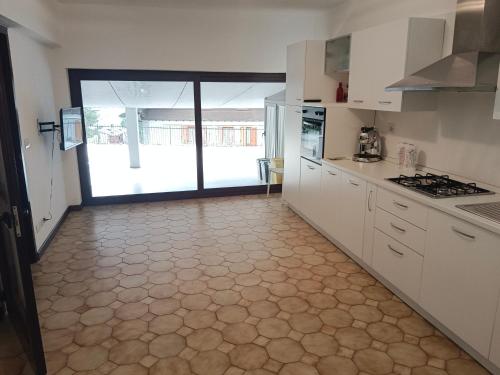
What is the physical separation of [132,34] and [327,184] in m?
3.22

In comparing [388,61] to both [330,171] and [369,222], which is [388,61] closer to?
[330,171]

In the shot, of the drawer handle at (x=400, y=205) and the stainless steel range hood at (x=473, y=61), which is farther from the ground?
the stainless steel range hood at (x=473, y=61)

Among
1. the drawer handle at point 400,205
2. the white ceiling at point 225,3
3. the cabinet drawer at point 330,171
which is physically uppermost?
the white ceiling at point 225,3

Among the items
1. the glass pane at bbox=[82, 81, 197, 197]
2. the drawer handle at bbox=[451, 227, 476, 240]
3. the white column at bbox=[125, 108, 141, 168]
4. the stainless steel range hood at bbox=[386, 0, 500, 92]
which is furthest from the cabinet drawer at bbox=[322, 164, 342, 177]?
the white column at bbox=[125, 108, 141, 168]

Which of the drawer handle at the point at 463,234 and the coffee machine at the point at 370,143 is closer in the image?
the drawer handle at the point at 463,234

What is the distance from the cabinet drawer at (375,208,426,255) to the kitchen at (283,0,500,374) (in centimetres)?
1

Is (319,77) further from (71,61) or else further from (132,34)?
(71,61)

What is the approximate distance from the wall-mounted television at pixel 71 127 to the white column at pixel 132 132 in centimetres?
160

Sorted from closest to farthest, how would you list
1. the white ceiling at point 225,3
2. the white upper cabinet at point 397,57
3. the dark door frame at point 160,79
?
the white upper cabinet at point 397,57 < the white ceiling at point 225,3 < the dark door frame at point 160,79

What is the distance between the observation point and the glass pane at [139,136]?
5480 mm

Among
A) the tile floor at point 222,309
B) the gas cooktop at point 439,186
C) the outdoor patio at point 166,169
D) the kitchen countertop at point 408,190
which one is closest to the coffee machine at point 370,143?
the kitchen countertop at point 408,190

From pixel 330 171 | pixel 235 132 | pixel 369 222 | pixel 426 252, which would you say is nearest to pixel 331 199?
pixel 330 171

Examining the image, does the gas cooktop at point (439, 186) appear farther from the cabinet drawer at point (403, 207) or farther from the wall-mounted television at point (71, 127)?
the wall-mounted television at point (71, 127)

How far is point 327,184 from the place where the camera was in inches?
156
